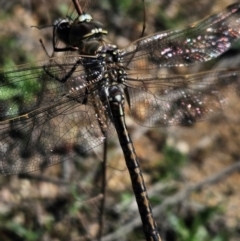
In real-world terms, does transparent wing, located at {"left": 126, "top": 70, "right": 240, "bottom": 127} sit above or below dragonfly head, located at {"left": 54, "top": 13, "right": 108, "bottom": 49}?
below

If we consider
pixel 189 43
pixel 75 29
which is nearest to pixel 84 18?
pixel 75 29

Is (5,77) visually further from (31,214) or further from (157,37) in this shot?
(31,214)

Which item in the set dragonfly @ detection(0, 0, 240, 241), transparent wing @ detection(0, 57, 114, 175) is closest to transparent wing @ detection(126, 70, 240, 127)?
dragonfly @ detection(0, 0, 240, 241)

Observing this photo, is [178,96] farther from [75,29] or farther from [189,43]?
[75,29]

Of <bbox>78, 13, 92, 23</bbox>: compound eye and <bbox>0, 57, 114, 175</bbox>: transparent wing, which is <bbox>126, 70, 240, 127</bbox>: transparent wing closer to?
<bbox>0, 57, 114, 175</bbox>: transparent wing

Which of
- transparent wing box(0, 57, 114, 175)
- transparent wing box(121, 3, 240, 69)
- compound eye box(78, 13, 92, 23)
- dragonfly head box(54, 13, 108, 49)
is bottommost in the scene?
transparent wing box(0, 57, 114, 175)

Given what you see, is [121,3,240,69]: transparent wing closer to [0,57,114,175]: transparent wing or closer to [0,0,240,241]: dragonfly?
[0,0,240,241]: dragonfly

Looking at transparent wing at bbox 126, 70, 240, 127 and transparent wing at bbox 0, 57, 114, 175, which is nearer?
transparent wing at bbox 0, 57, 114, 175

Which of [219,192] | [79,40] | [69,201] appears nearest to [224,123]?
[219,192]

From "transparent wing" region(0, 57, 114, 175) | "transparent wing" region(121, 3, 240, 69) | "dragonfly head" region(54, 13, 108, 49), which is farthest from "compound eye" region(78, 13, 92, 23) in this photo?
"transparent wing" region(121, 3, 240, 69)
